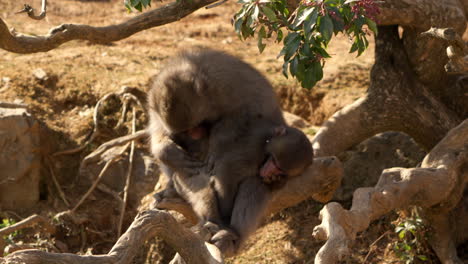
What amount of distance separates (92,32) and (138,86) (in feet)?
7.05

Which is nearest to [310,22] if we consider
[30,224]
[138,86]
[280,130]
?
[280,130]

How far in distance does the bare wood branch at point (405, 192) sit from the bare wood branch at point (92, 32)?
2110 millimetres

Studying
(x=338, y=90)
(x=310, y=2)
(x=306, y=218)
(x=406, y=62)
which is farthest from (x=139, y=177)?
(x=310, y=2)

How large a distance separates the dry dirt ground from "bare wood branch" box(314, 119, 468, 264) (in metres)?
1.04

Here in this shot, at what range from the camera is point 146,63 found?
7.71 m

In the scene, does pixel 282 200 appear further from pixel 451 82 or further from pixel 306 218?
pixel 451 82

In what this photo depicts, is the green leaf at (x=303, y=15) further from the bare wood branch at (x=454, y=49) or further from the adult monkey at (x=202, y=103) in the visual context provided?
the adult monkey at (x=202, y=103)

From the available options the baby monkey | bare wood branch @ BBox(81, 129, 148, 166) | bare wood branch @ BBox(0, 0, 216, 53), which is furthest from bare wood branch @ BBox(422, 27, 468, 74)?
bare wood branch @ BBox(81, 129, 148, 166)

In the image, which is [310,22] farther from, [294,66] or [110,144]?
[110,144]

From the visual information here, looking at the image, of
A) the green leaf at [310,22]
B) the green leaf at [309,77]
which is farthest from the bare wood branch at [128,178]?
the green leaf at [310,22]

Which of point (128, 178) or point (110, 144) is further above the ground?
point (110, 144)

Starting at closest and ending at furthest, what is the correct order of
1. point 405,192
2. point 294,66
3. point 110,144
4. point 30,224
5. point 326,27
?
point 326,27 < point 294,66 < point 405,192 < point 30,224 < point 110,144

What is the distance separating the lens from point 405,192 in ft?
14.5

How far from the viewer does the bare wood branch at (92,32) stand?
182 inches
